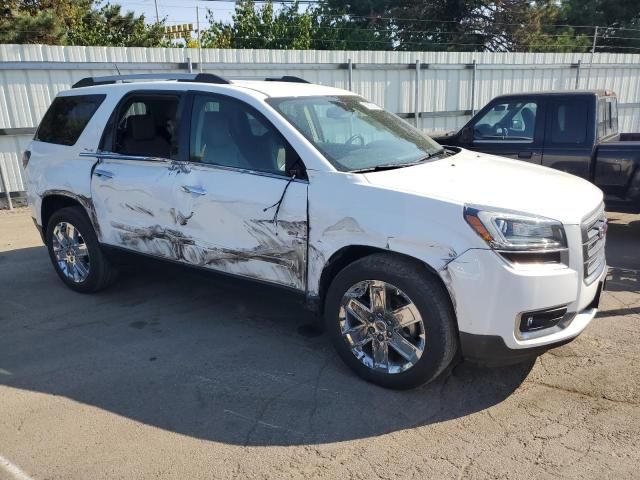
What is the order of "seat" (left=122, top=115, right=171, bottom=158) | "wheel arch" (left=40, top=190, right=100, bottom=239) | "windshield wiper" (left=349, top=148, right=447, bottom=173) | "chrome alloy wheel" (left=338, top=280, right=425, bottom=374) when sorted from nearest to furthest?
"chrome alloy wheel" (left=338, top=280, right=425, bottom=374)
"windshield wiper" (left=349, top=148, right=447, bottom=173)
"seat" (left=122, top=115, right=171, bottom=158)
"wheel arch" (left=40, top=190, right=100, bottom=239)

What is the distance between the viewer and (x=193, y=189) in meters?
4.26

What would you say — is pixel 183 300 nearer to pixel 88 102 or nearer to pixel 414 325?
pixel 88 102

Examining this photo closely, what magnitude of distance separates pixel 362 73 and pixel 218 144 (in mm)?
8487

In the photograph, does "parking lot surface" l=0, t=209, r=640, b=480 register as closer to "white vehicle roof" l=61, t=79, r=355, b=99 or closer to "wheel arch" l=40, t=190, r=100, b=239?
"wheel arch" l=40, t=190, r=100, b=239

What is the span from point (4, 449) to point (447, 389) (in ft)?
8.55

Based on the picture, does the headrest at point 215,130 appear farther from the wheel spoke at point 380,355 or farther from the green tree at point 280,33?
the green tree at point 280,33

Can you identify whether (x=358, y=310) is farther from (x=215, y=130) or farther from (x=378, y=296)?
(x=215, y=130)

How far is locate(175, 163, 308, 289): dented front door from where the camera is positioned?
3805 mm

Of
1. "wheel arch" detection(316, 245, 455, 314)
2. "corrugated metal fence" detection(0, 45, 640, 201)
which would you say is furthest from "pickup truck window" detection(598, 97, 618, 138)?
"corrugated metal fence" detection(0, 45, 640, 201)

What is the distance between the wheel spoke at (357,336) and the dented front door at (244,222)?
46 cm

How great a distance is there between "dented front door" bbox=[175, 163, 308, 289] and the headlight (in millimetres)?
1141

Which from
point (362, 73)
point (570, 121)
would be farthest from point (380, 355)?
point (362, 73)

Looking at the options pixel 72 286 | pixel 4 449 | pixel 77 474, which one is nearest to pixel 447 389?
pixel 77 474

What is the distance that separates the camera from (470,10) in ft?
94.2
